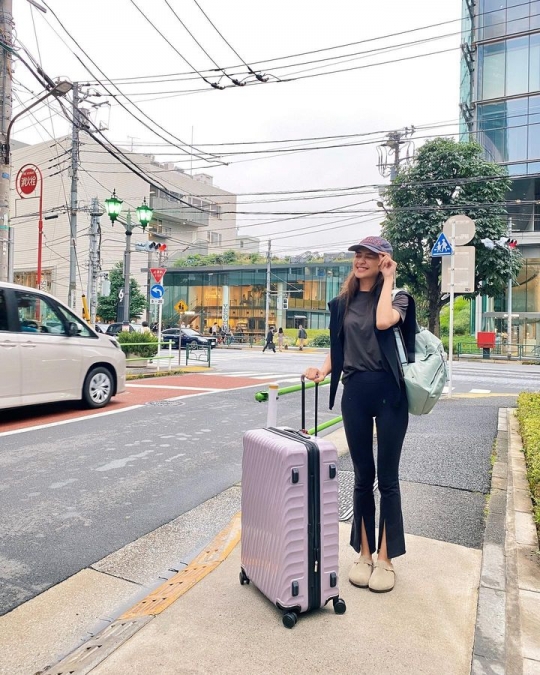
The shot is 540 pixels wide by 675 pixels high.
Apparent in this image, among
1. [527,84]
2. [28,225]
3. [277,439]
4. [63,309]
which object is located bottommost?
[277,439]

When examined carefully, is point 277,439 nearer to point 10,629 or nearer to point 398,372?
point 398,372

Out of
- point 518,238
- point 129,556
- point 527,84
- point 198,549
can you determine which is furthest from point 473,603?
point 527,84

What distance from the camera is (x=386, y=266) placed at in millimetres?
2803

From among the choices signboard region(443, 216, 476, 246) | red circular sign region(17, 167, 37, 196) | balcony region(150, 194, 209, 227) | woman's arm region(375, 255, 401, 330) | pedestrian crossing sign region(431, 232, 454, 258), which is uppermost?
balcony region(150, 194, 209, 227)

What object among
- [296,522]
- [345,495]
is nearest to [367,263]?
[296,522]

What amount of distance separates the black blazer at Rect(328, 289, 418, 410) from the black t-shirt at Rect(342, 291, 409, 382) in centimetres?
3

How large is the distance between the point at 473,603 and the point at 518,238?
3479cm

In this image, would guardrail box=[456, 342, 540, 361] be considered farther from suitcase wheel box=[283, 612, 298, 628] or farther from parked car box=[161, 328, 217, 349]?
suitcase wheel box=[283, 612, 298, 628]

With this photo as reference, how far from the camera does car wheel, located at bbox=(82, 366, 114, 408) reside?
8586mm

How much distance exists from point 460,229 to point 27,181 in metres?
9.54

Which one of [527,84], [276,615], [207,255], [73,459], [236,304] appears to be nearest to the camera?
[276,615]

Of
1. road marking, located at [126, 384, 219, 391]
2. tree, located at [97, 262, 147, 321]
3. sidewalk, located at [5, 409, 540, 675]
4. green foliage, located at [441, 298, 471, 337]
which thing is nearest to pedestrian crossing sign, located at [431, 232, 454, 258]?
road marking, located at [126, 384, 219, 391]

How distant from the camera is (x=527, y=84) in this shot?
32.3 metres

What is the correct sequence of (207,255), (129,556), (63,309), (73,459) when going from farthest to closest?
(207,255)
(63,309)
(73,459)
(129,556)
